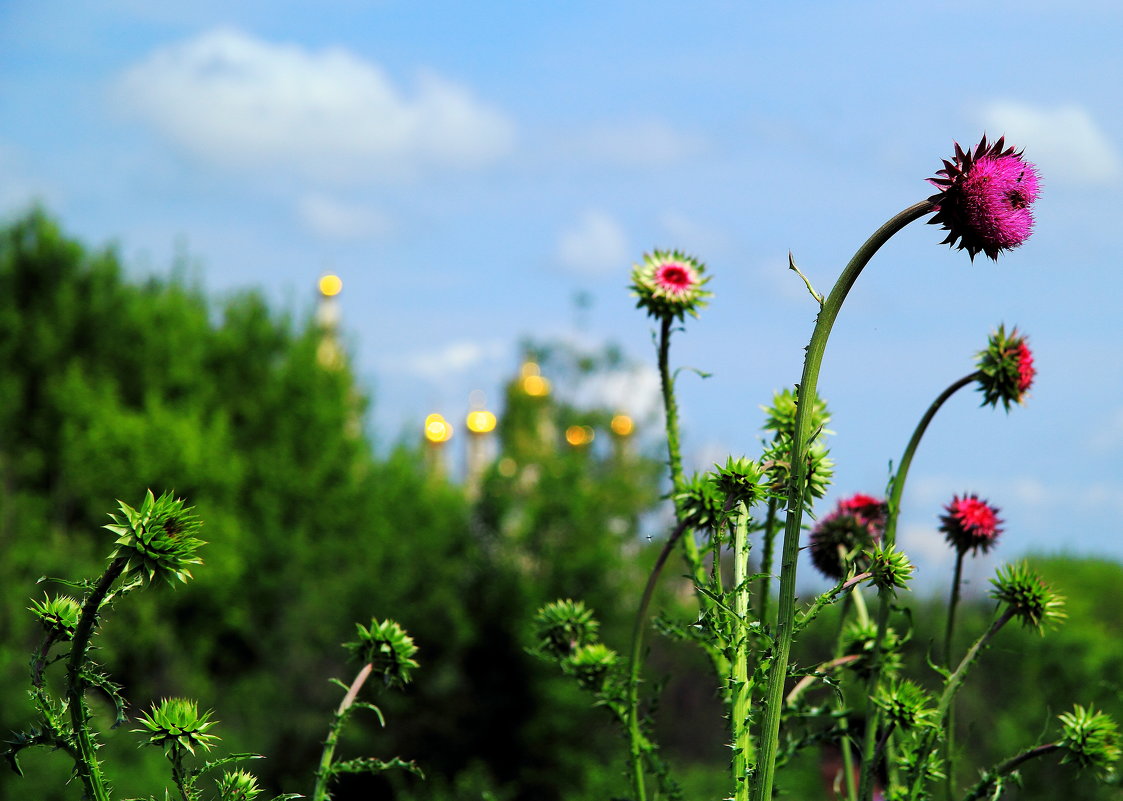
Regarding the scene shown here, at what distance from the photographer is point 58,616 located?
7.82 ft

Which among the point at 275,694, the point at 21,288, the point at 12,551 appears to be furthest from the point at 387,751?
the point at 21,288

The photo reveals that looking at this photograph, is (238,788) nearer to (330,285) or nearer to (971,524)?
(971,524)

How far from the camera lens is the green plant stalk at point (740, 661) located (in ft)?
8.20

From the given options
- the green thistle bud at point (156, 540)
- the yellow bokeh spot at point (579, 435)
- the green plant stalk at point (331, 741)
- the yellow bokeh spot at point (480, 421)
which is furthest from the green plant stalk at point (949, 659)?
the yellow bokeh spot at point (480, 421)

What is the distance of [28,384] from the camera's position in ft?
106

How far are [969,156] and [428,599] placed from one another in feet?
85.0

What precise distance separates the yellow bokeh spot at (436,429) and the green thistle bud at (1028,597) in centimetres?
5700

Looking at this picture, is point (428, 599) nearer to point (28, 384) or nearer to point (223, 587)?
point (223, 587)

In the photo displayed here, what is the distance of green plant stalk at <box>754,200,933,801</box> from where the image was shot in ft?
7.17

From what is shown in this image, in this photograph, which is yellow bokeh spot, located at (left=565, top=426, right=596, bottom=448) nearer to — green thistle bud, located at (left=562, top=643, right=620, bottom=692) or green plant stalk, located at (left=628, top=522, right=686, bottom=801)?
Result: green thistle bud, located at (left=562, top=643, right=620, bottom=692)

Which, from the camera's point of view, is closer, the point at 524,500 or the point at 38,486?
the point at 524,500

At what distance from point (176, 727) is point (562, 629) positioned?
142 centimetres

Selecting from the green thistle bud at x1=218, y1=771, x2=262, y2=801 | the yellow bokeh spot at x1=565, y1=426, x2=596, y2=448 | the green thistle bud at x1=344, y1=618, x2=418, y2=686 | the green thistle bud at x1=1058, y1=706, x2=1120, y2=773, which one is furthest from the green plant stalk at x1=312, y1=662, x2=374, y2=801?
the yellow bokeh spot at x1=565, y1=426, x2=596, y2=448

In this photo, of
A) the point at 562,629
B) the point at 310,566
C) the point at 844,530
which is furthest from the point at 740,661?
the point at 310,566
